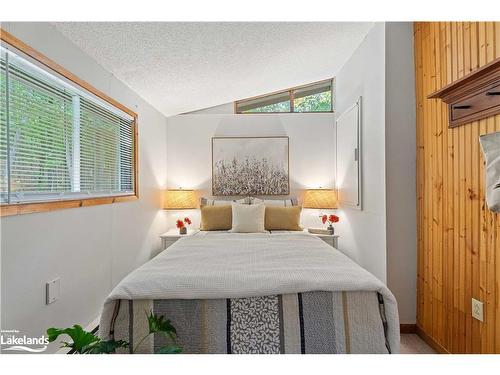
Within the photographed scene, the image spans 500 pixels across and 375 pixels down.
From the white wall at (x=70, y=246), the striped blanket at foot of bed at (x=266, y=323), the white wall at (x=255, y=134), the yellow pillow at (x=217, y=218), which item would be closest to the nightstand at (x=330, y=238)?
the white wall at (x=255, y=134)

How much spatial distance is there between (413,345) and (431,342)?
0.11 m

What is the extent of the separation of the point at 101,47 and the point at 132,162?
1270 millimetres

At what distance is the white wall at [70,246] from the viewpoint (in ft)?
5.52

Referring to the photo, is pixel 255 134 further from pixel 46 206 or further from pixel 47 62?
pixel 46 206

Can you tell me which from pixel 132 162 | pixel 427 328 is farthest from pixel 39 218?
pixel 427 328

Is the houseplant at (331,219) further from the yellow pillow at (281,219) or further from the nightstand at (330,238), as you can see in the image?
the yellow pillow at (281,219)

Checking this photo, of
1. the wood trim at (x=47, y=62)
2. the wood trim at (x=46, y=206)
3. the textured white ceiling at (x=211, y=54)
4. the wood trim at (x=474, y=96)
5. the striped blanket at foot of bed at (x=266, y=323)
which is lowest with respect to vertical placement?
the striped blanket at foot of bed at (x=266, y=323)

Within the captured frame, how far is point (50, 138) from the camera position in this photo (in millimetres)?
2051

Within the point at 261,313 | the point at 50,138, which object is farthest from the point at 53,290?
the point at 261,313

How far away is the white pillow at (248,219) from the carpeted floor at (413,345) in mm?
1710

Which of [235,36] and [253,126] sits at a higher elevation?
[235,36]

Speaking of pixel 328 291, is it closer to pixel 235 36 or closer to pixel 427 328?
pixel 427 328

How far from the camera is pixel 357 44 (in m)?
3.28
